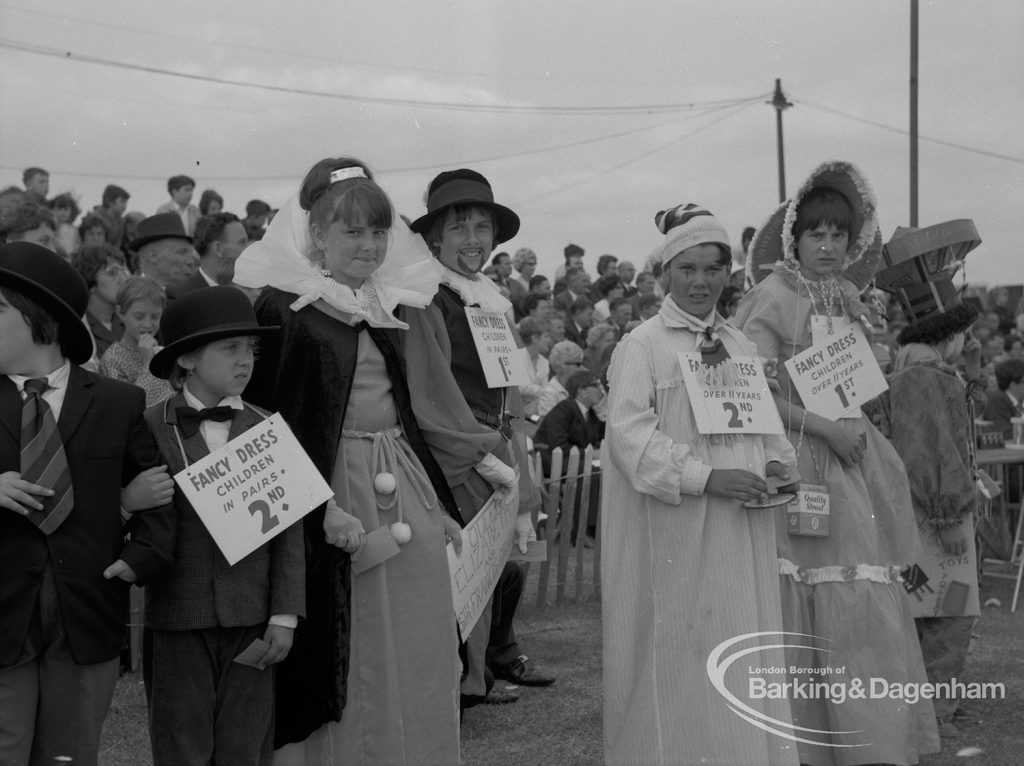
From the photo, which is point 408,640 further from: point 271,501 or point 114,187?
point 114,187

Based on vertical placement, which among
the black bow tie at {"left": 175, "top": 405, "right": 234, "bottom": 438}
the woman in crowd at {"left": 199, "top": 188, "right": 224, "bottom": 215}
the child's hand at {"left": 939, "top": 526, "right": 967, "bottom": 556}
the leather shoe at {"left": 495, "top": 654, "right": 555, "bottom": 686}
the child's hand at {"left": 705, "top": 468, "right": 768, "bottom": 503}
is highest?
the woman in crowd at {"left": 199, "top": 188, "right": 224, "bottom": 215}

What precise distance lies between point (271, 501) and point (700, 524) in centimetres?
153

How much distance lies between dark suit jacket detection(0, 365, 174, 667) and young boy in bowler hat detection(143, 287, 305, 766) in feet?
0.37

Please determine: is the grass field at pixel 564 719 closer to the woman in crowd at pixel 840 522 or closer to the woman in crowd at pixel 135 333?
the woman in crowd at pixel 840 522

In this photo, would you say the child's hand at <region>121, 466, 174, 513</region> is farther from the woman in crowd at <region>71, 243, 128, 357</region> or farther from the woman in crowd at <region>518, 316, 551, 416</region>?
the woman in crowd at <region>518, 316, 551, 416</region>

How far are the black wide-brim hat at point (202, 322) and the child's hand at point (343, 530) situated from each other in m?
0.61

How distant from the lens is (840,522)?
16.1 ft

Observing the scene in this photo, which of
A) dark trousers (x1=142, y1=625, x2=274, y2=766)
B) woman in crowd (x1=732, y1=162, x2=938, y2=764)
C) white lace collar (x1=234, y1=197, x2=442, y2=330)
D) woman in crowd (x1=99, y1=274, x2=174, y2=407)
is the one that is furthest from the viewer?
woman in crowd (x1=99, y1=274, x2=174, y2=407)

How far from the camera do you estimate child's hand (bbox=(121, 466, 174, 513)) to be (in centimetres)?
342

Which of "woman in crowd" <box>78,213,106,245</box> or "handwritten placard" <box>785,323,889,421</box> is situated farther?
"woman in crowd" <box>78,213,106,245</box>

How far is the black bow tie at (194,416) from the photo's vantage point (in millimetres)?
3609

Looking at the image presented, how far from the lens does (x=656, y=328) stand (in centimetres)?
443

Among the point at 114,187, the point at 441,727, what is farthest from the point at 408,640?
the point at 114,187

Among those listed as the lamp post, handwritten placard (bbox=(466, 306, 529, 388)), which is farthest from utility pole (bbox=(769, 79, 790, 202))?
handwritten placard (bbox=(466, 306, 529, 388))
